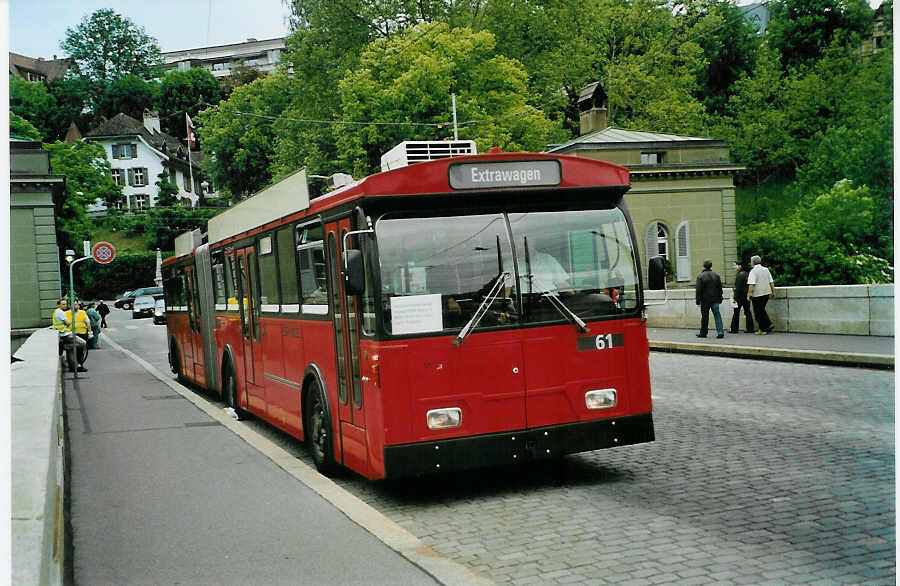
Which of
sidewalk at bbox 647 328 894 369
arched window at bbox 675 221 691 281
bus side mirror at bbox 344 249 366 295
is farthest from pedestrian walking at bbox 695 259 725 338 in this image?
arched window at bbox 675 221 691 281

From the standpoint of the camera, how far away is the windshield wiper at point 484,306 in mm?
7199

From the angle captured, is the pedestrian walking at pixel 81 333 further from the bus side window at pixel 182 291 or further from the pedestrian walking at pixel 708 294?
the pedestrian walking at pixel 708 294

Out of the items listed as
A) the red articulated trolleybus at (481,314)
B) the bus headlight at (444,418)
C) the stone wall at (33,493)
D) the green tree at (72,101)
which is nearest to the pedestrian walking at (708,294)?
the red articulated trolleybus at (481,314)

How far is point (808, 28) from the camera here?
59.9m

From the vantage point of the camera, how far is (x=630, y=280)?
7762mm

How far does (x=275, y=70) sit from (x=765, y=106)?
30836 millimetres

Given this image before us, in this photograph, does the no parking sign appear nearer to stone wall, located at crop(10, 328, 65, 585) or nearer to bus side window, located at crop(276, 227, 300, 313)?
bus side window, located at crop(276, 227, 300, 313)

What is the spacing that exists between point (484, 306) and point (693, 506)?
2.10m

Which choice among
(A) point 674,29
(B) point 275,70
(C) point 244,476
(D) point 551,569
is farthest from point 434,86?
(D) point 551,569

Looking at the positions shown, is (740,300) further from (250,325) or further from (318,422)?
(318,422)

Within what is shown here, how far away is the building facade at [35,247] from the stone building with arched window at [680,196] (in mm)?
21380

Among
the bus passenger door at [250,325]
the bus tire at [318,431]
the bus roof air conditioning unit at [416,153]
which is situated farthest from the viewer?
the bus passenger door at [250,325]

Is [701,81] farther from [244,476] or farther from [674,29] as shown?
[244,476]

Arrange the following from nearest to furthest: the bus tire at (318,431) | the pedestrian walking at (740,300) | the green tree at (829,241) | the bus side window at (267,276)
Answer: the bus tire at (318,431), the bus side window at (267,276), the pedestrian walking at (740,300), the green tree at (829,241)
